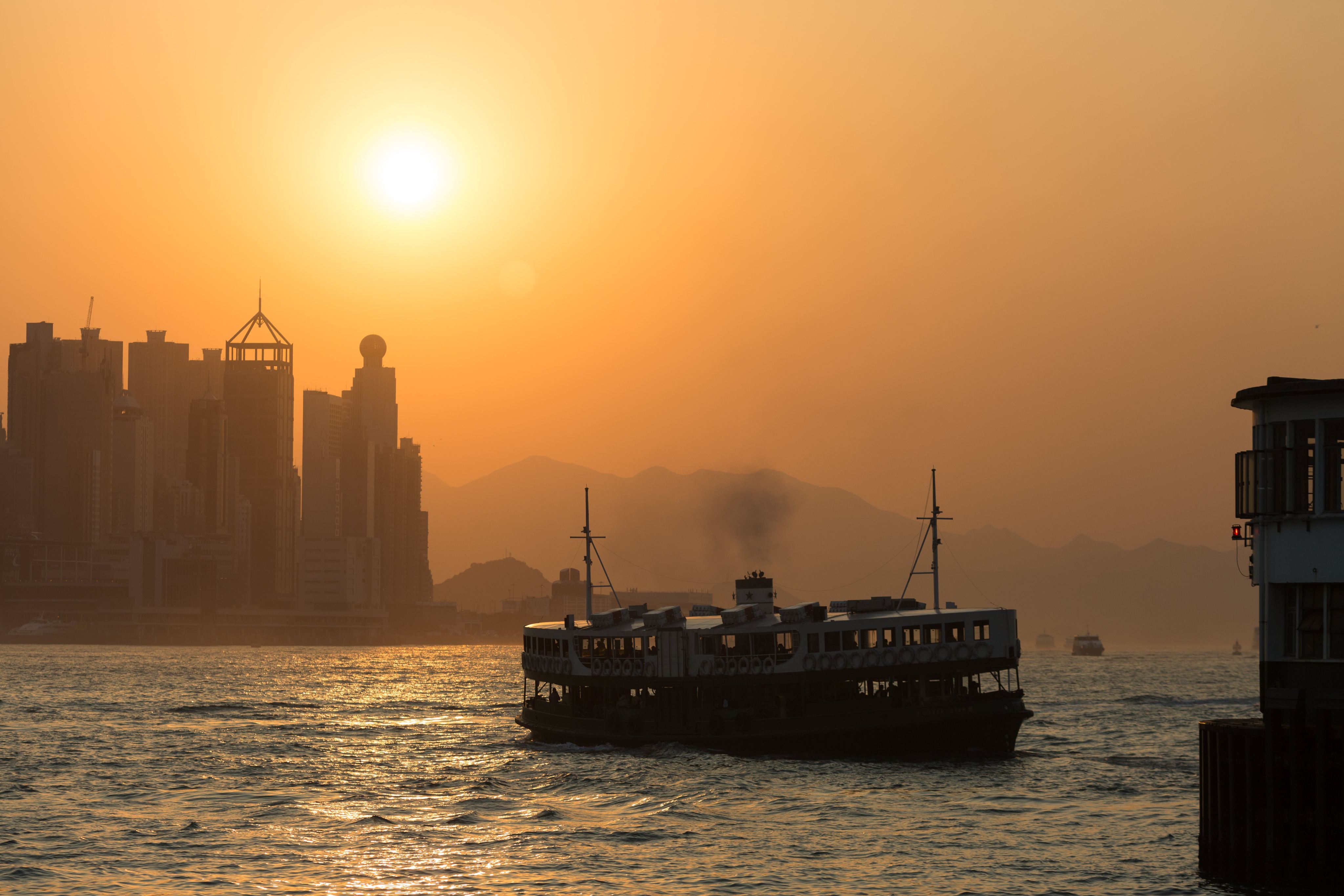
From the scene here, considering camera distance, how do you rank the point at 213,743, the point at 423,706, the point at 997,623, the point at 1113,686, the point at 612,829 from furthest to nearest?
1. the point at 1113,686
2. the point at 423,706
3. the point at 213,743
4. the point at 997,623
5. the point at 612,829

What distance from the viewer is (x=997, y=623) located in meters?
73.7

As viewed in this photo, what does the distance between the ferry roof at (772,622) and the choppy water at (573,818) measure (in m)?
6.56

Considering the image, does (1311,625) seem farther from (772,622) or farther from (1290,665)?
(772,622)

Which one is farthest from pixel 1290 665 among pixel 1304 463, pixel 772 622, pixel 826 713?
pixel 772 622

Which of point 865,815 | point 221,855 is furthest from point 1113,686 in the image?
point 221,855

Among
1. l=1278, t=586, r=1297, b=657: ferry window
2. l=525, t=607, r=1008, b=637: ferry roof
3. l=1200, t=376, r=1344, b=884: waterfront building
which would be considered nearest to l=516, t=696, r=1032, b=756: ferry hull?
l=525, t=607, r=1008, b=637: ferry roof

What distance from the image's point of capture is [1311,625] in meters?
38.2

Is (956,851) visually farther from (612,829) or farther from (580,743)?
(580,743)

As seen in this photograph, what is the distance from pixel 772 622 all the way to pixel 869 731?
28.6 feet

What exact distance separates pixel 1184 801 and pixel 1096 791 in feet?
16.6

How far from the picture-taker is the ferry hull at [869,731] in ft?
Result: 233

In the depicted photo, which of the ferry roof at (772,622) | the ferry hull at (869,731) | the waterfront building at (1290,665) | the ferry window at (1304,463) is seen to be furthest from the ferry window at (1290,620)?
the ferry hull at (869,731)

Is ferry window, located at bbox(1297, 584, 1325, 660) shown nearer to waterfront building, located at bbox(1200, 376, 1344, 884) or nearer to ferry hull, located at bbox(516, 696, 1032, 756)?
waterfront building, located at bbox(1200, 376, 1344, 884)

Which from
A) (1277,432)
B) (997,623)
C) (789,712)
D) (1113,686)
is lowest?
(1113,686)
